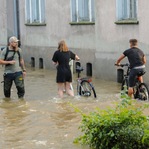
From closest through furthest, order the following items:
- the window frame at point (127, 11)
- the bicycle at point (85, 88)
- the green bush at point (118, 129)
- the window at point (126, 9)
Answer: the green bush at point (118, 129), the bicycle at point (85, 88), the window frame at point (127, 11), the window at point (126, 9)

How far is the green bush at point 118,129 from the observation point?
827cm

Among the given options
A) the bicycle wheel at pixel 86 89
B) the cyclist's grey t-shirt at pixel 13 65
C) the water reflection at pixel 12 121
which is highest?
the cyclist's grey t-shirt at pixel 13 65

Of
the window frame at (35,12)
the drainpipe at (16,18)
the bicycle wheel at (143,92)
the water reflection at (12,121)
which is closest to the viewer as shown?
the water reflection at (12,121)

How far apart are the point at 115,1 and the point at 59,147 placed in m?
10.4

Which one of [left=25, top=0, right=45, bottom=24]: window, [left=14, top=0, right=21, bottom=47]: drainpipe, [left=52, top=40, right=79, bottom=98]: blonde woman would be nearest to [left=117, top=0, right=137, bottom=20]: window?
[left=52, top=40, right=79, bottom=98]: blonde woman

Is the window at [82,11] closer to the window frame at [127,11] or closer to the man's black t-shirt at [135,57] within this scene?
the window frame at [127,11]

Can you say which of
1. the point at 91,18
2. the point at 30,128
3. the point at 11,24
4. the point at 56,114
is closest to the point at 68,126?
the point at 30,128

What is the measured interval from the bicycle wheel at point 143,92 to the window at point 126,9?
4807 millimetres

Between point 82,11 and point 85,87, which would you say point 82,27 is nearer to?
point 82,11

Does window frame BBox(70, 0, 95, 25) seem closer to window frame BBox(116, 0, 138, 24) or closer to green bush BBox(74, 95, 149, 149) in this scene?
window frame BBox(116, 0, 138, 24)

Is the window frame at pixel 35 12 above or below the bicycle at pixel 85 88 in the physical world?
above

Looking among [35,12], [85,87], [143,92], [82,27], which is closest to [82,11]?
[82,27]

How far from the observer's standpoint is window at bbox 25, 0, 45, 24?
25.3 m

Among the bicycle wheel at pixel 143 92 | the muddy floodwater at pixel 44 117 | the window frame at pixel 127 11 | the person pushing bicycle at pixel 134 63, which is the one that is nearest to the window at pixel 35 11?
the window frame at pixel 127 11
